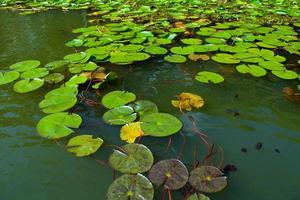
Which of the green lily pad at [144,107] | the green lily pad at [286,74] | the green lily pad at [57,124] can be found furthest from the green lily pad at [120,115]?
the green lily pad at [286,74]

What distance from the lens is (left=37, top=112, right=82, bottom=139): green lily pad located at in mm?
2178

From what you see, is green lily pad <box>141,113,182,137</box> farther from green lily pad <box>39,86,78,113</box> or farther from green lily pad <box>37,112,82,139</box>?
green lily pad <box>39,86,78,113</box>

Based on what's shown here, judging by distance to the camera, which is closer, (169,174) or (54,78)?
(169,174)

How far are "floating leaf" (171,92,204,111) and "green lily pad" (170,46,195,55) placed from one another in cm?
93

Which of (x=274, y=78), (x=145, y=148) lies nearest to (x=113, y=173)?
(x=145, y=148)

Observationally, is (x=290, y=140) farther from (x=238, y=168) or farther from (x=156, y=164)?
(x=156, y=164)

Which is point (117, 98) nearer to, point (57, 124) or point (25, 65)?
point (57, 124)

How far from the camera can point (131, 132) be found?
217 centimetres

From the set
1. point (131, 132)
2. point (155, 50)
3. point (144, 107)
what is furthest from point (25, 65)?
point (131, 132)

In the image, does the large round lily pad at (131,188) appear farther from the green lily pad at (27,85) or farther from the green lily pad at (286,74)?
the green lily pad at (286,74)

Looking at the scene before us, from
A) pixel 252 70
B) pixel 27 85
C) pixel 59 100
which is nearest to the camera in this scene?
pixel 59 100

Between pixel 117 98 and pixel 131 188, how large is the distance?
0.98 meters

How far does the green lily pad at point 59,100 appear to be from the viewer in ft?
8.07

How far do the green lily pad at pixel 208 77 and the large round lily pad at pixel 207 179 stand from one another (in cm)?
122
